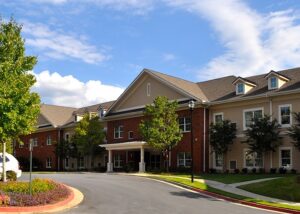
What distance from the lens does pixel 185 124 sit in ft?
143

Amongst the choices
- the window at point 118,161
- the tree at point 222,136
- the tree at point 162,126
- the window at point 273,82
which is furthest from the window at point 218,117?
the window at point 118,161

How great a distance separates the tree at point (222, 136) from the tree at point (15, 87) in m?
18.8

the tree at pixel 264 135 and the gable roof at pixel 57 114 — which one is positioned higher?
the gable roof at pixel 57 114

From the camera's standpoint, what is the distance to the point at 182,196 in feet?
74.9

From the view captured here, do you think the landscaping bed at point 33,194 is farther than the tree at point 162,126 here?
No

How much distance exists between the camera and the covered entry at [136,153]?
143ft

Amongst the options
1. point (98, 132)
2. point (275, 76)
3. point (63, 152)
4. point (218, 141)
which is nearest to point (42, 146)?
point (63, 152)

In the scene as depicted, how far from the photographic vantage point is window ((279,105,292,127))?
36531mm

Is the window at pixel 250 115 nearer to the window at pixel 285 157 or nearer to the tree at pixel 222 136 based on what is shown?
the tree at pixel 222 136

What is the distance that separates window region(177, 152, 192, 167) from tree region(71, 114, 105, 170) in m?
11.2

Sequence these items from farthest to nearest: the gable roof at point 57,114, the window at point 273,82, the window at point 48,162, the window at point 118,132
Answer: the gable roof at point 57,114 → the window at point 48,162 → the window at point 118,132 → the window at point 273,82

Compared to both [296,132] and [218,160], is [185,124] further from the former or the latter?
[296,132]

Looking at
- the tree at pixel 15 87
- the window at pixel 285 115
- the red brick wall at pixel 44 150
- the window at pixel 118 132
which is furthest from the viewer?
the red brick wall at pixel 44 150

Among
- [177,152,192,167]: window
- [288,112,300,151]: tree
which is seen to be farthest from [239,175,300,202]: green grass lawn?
[177,152,192,167]: window
